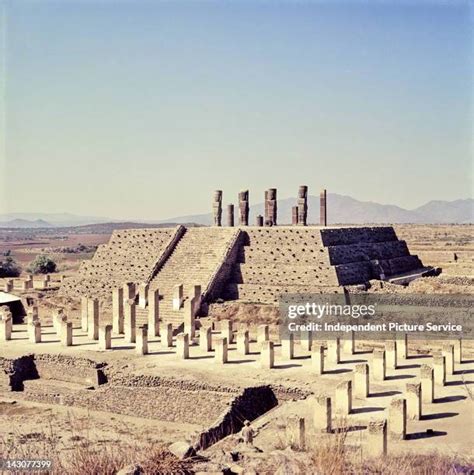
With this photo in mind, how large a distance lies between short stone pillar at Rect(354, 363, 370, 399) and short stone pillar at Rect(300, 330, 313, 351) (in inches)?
213

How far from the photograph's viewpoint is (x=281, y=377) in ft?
64.4

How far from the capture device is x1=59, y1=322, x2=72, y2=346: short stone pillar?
24234 millimetres

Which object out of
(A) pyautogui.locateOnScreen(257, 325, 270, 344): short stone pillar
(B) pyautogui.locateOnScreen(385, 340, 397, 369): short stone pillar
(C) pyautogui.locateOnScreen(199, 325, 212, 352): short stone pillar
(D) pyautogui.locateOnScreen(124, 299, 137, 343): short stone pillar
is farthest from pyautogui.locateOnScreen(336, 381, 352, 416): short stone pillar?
(D) pyautogui.locateOnScreen(124, 299, 137, 343): short stone pillar

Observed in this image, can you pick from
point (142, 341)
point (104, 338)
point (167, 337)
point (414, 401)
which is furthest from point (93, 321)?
point (414, 401)

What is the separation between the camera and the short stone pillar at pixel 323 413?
15023mm

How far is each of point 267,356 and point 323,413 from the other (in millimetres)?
5947

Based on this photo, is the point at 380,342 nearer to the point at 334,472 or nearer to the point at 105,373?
the point at 105,373

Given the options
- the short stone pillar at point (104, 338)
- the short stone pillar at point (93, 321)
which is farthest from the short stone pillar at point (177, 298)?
the short stone pillar at point (104, 338)

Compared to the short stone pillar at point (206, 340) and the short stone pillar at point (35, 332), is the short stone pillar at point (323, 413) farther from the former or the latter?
the short stone pillar at point (35, 332)

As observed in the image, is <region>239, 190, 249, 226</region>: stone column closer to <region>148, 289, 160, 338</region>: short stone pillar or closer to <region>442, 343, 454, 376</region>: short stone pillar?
<region>148, 289, 160, 338</region>: short stone pillar

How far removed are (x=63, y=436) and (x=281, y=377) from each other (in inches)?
242

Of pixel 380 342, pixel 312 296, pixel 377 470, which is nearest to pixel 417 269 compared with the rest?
pixel 312 296

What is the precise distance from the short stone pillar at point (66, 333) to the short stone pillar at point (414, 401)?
12764mm

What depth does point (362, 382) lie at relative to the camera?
58.6 feet
